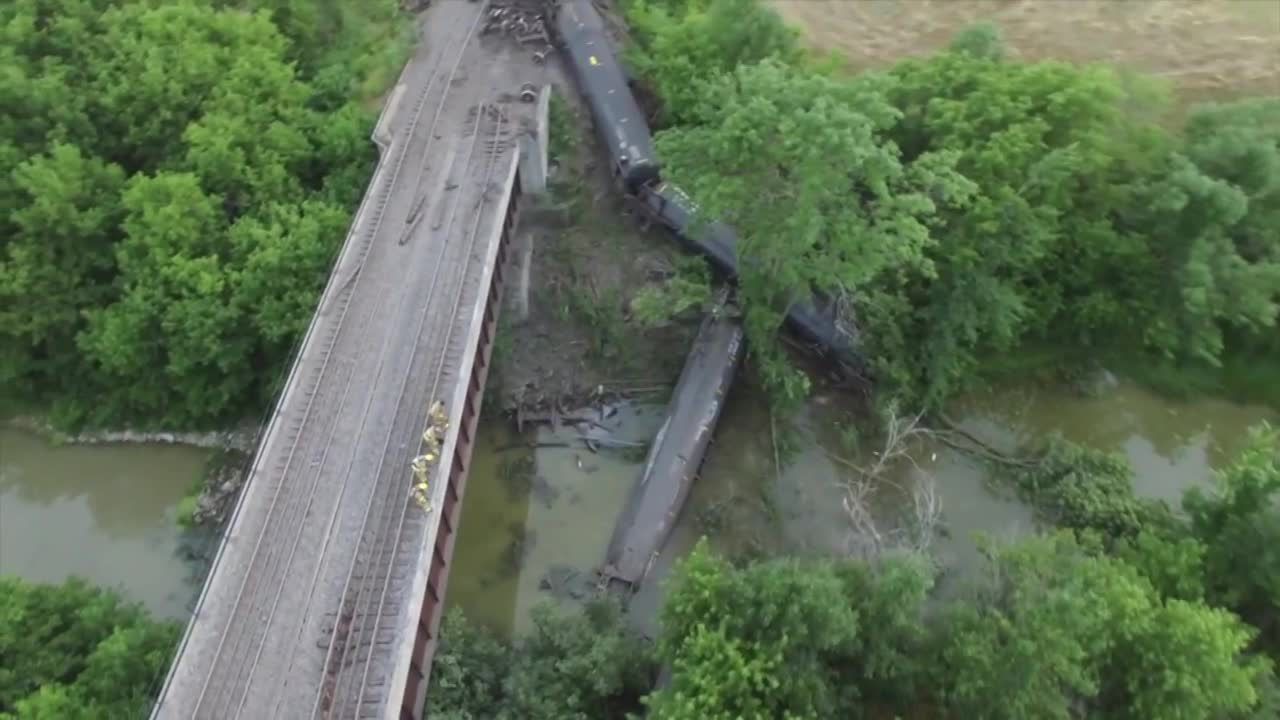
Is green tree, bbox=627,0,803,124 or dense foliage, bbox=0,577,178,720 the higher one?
green tree, bbox=627,0,803,124

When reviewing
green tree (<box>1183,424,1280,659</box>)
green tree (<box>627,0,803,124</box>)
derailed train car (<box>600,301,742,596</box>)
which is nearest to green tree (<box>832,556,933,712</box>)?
derailed train car (<box>600,301,742,596</box>)

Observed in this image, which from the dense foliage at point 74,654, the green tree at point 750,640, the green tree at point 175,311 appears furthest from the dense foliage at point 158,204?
the green tree at point 750,640

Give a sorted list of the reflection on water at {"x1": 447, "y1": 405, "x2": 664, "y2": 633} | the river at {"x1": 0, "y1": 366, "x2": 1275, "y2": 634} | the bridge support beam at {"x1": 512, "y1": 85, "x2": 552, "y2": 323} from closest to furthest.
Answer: the reflection on water at {"x1": 447, "y1": 405, "x2": 664, "y2": 633}
the river at {"x1": 0, "y1": 366, "x2": 1275, "y2": 634}
the bridge support beam at {"x1": 512, "y1": 85, "x2": 552, "y2": 323}

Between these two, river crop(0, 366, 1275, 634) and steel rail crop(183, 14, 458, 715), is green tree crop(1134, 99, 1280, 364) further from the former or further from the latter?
steel rail crop(183, 14, 458, 715)

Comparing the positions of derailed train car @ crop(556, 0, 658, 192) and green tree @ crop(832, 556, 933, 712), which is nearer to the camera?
green tree @ crop(832, 556, 933, 712)

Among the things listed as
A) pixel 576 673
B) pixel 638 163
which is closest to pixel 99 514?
pixel 576 673

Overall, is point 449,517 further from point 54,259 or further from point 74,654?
point 54,259

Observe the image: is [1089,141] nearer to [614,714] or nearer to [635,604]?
[635,604]
